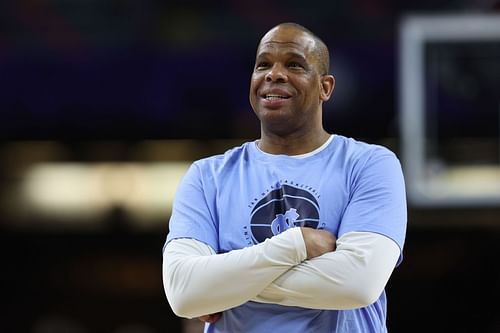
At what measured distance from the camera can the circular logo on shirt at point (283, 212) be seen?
324 cm

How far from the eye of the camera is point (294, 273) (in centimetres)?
312

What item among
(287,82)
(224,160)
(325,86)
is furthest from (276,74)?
(224,160)

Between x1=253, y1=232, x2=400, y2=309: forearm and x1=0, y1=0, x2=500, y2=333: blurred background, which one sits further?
x1=0, y1=0, x2=500, y2=333: blurred background

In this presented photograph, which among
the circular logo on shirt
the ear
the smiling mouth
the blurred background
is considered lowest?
the circular logo on shirt

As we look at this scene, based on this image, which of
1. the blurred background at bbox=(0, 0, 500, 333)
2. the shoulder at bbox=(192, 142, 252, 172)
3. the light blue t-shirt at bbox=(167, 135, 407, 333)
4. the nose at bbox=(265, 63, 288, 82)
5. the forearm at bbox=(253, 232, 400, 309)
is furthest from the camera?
the blurred background at bbox=(0, 0, 500, 333)

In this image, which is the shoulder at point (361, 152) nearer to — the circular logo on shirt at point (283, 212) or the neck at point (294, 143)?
the neck at point (294, 143)

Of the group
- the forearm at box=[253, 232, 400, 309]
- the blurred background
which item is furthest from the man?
the blurred background

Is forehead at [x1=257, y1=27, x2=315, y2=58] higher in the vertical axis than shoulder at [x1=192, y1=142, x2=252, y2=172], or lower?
higher

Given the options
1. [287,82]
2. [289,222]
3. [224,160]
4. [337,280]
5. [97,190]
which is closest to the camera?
[337,280]

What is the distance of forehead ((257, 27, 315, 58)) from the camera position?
3.37 metres

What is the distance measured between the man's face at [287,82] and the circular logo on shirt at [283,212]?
0.24 meters

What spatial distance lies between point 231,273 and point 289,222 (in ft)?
0.91

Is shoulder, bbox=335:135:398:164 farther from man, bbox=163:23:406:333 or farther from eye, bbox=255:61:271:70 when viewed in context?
eye, bbox=255:61:271:70

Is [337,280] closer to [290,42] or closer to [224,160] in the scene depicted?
[224,160]
